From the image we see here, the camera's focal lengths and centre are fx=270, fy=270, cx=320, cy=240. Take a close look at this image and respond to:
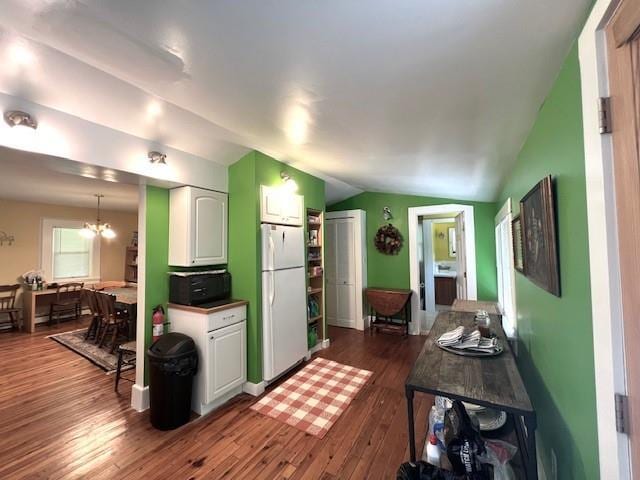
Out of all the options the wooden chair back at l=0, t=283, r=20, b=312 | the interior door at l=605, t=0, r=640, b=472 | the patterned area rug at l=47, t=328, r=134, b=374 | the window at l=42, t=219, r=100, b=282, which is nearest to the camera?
the interior door at l=605, t=0, r=640, b=472

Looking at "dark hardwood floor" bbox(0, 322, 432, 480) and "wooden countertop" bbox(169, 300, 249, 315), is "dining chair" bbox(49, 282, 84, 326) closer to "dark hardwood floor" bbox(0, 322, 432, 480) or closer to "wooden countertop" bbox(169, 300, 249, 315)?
"dark hardwood floor" bbox(0, 322, 432, 480)

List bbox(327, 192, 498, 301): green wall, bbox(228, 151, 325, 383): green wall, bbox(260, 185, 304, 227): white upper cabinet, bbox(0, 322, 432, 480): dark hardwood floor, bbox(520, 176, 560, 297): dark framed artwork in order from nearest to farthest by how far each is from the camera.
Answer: bbox(520, 176, 560, 297): dark framed artwork
bbox(0, 322, 432, 480): dark hardwood floor
bbox(228, 151, 325, 383): green wall
bbox(260, 185, 304, 227): white upper cabinet
bbox(327, 192, 498, 301): green wall

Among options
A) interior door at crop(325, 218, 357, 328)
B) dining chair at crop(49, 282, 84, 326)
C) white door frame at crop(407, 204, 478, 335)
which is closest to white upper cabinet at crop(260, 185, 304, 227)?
interior door at crop(325, 218, 357, 328)

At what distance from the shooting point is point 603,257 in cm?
68

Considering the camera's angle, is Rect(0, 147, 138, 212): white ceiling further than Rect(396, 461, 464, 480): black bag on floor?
Yes

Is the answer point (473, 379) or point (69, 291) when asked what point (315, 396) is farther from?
point (69, 291)

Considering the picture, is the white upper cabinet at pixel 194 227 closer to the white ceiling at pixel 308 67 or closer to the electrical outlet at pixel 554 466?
the white ceiling at pixel 308 67

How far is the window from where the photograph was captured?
5.01 meters

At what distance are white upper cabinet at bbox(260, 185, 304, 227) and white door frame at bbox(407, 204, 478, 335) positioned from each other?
79.5 inches

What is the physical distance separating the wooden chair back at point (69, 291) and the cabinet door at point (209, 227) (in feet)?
13.5

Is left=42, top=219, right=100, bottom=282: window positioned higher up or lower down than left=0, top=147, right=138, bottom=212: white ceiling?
lower down

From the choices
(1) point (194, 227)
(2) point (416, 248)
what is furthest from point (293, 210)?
(2) point (416, 248)

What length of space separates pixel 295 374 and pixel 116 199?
4.28 metres

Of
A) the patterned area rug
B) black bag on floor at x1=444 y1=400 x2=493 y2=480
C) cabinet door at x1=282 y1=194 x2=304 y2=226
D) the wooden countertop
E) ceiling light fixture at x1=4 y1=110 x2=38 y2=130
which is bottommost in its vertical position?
the patterned area rug
